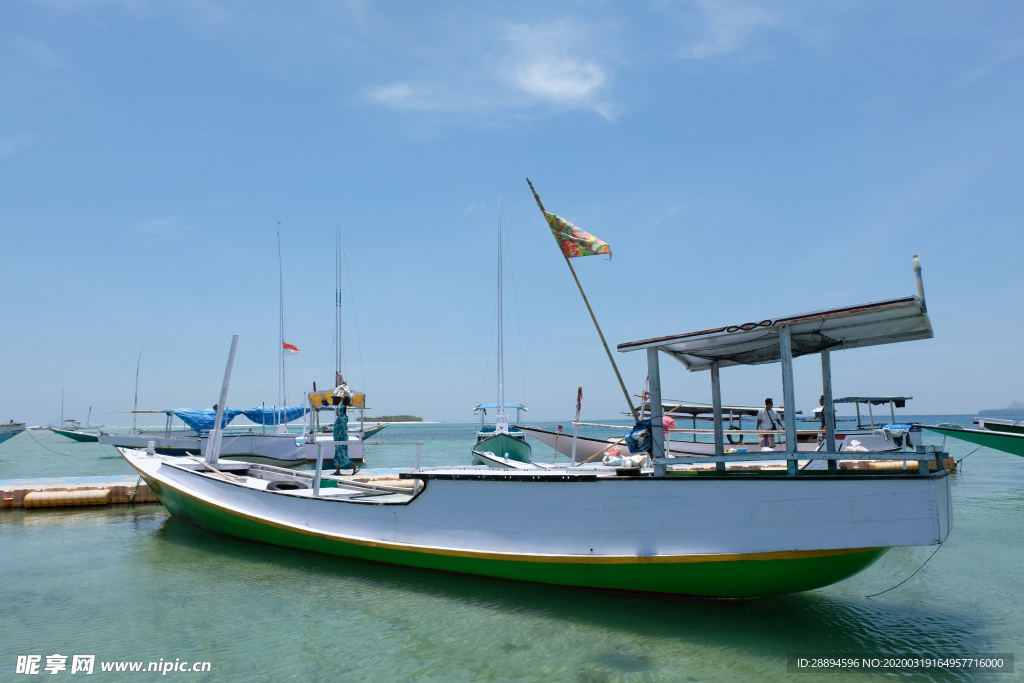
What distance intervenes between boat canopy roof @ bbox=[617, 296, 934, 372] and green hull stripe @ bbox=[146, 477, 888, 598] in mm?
2193

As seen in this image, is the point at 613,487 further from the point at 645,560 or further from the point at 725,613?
the point at 725,613

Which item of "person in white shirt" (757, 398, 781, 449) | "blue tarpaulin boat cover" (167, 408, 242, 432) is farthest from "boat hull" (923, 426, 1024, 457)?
Result: "blue tarpaulin boat cover" (167, 408, 242, 432)

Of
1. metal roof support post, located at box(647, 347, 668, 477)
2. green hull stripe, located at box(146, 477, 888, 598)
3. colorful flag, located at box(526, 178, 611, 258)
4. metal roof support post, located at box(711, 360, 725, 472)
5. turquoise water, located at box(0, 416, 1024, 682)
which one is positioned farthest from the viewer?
colorful flag, located at box(526, 178, 611, 258)

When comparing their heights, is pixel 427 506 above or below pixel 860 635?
above

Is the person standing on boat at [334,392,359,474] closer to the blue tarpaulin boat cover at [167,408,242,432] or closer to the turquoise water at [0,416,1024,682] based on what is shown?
the turquoise water at [0,416,1024,682]

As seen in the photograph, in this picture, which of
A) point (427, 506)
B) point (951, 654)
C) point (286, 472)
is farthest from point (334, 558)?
point (951, 654)

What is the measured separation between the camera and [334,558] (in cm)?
817

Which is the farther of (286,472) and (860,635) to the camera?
(286,472)

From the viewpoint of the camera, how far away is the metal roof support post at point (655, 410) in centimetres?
605

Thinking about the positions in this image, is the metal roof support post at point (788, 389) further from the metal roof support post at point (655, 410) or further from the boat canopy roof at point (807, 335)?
the metal roof support post at point (655, 410)

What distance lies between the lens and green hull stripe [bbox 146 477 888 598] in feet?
17.5

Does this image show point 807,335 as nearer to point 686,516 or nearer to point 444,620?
point 686,516

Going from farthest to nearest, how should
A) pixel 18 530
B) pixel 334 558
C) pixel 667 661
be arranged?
pixel 18 530, pixel 334 558, pixel 667 661

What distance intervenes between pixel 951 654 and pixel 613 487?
3322 millimetres
